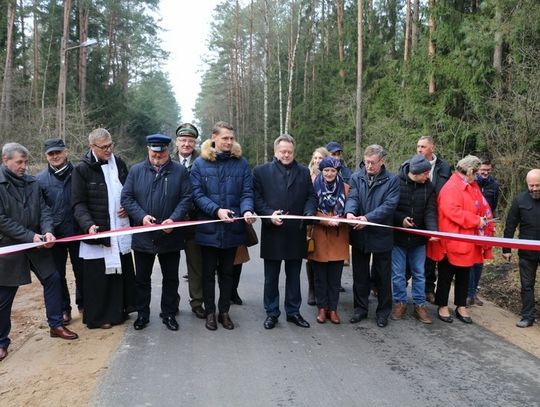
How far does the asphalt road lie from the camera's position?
3.68 metres

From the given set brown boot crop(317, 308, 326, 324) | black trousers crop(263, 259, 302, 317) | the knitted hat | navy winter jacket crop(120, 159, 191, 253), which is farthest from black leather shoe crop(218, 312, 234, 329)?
the knitted hat

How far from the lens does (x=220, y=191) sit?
17.1 feet

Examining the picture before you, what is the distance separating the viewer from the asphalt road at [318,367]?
3.68 m

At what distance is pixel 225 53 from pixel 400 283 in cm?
4080

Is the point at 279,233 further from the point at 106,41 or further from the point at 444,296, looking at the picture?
the point at 106,41

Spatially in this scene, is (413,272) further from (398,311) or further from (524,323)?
(524,323)

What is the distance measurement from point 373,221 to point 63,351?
11.8 feet

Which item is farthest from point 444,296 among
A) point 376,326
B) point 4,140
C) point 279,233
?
point 4,140

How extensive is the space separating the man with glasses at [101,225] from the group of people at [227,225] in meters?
0.01

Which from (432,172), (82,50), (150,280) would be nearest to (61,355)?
(150,280)

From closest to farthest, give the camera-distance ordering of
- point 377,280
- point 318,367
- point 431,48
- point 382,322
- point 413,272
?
point 318,367, point 382,322, point 377,280, point 413,272, point 431,48

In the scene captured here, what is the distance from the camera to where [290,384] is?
3.90 metres

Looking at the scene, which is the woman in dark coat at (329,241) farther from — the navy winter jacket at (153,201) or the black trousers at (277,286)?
the navy winter jacket at (153,201)

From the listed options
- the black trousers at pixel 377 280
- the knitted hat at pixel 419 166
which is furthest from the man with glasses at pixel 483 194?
the black trousers at pixel 377 280
